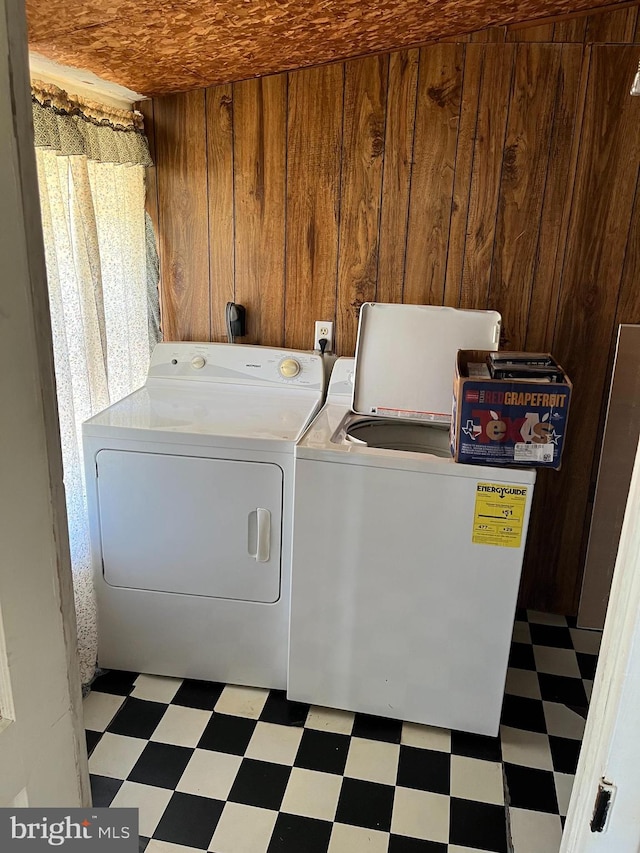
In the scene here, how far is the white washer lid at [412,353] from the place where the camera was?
2.26 metres

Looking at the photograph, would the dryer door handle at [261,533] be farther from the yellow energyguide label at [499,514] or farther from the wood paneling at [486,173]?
the wood paneling at [486,173]

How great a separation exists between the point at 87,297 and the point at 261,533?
93 centimetres

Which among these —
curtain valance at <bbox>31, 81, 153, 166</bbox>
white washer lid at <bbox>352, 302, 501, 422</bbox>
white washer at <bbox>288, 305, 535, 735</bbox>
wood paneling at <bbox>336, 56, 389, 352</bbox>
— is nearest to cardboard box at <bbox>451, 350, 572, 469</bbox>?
white washer at <bbox>288, 305, 535, 735</bbox>

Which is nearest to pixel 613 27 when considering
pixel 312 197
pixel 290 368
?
pixel 312 197

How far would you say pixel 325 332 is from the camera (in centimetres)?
262

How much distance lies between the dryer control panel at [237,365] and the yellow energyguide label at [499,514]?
2.76 ft

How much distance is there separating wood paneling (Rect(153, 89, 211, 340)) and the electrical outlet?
0.45 meters

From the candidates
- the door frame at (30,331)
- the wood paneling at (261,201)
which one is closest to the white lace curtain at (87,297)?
the wood paneling at (261,201)

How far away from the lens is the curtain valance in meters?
1.85

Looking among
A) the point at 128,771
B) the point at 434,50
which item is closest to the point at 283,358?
the point at 434,50

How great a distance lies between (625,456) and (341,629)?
1237 mm

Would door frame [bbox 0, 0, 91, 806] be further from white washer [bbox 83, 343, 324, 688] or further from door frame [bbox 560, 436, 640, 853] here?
white washer [bbox 83, 343, 324, 688]

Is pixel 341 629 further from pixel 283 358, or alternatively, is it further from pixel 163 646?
pixel 283 358

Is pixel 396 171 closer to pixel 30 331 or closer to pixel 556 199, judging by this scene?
pixel 556 199
